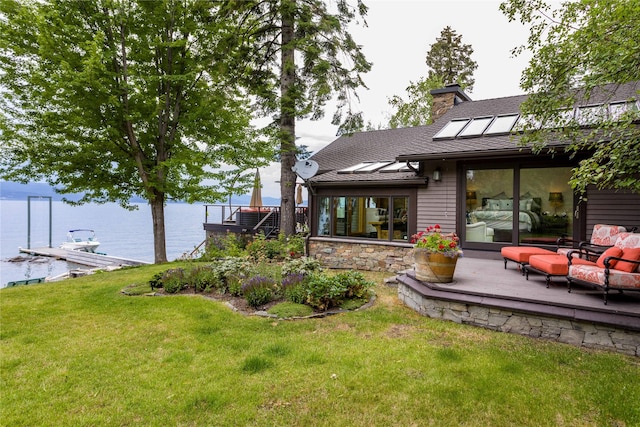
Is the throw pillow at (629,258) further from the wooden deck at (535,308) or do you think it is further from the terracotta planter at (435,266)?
the terracotta planter at (435,266)

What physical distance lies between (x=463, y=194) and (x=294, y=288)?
14.6 ft

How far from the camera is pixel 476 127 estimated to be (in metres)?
8.13

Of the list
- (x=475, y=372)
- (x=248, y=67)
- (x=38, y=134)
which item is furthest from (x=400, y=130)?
(x=38, y=134)

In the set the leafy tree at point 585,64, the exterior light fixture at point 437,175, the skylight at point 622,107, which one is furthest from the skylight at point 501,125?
the leafy tree at point 585,64

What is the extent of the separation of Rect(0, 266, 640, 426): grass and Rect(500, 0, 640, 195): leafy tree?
6.59 feet

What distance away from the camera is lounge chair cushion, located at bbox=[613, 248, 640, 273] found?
365cm

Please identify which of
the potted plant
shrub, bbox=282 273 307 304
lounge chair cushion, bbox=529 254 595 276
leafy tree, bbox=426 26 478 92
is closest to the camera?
lounge chair cushion, bbox=529 254 595 276

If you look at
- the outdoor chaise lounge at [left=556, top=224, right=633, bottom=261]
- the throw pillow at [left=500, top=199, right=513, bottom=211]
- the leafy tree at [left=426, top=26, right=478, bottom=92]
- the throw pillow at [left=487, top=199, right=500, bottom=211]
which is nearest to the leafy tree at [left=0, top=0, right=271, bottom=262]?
the throw pillow at [left=487, top=199, right=500, bottom=211]

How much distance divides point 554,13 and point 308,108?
714 cm

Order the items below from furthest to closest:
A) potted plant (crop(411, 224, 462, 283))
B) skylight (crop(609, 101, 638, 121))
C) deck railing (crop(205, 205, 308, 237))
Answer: deck railing (crop(205, 205, 308, 237))
skylight (crop(609, 101, 638, 121))
potted plant (crop(411, 224, 462, 283))

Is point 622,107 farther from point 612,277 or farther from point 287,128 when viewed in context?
point 287,128

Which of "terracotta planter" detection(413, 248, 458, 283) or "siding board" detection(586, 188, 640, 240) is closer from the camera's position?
"terracotta planter" detection(413, 248, 458, 283)

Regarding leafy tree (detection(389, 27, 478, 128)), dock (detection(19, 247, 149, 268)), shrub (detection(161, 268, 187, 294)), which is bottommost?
dock (detection(19, 247, 149, 268))

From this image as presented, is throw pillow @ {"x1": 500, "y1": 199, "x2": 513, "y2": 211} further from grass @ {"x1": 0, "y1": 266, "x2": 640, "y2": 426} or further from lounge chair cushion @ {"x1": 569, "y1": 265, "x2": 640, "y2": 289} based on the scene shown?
grass @ {"x1": 0, "y1": 266, "x2": 640, "y2": 426}
